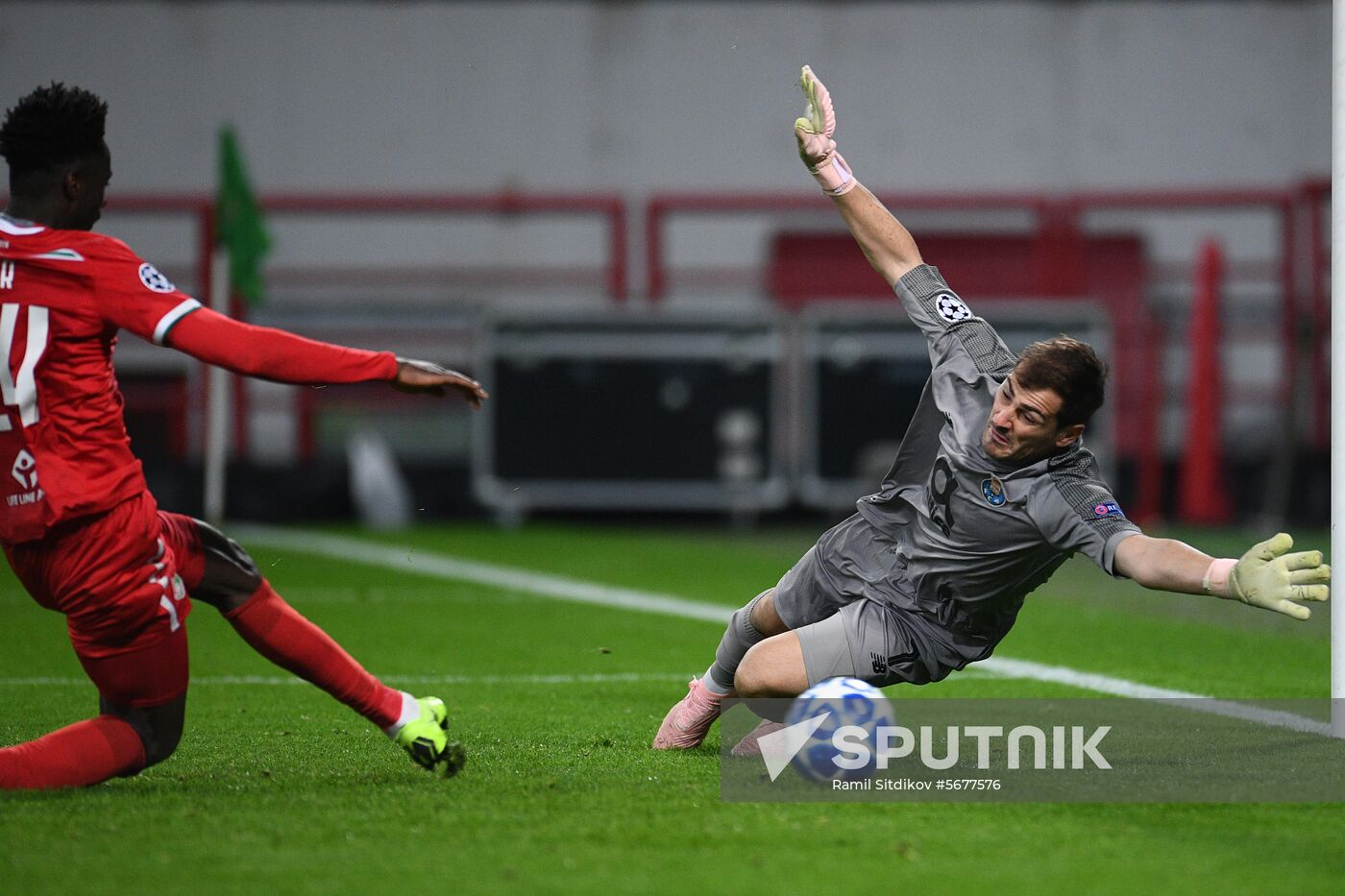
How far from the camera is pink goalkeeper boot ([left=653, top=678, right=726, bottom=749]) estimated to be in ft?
15.7

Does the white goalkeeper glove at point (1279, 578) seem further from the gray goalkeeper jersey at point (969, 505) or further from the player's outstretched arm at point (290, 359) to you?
the player's outstretched arm at point (290, 359)

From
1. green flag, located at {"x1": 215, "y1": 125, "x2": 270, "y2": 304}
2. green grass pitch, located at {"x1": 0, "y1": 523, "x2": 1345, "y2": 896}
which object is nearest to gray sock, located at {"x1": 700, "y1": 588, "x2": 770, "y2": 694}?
green grass pitch, located at {"x1": 0, "y1": 523, "x2": 1345, "y2": 896}

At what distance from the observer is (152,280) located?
3.91 metres

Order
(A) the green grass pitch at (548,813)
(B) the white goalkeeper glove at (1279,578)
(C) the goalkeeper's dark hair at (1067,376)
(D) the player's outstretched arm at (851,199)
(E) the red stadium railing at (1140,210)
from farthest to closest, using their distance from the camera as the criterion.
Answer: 1. (E) the red stadium railing at (1140,210)
2. (D) the player's outstretched arm at (851,199)
3. (C) the goalkeeper's dark hair at (1067,376)
4. (B) the white goalkeeper glove at (1279,578)
5. (A) the green grass pitch at (548,813)

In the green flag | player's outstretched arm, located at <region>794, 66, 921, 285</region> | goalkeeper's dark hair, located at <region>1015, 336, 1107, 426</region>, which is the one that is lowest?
goalkeeper's dark hair, located at <region>1015, 336, 1107, 426</region>

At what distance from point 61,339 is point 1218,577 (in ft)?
8.39

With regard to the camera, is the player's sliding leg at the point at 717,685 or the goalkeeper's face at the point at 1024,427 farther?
the player's sliding leg at the point at 717,685

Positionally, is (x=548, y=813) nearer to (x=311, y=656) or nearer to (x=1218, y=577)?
(x=311, y=656)

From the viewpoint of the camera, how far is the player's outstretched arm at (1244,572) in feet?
12.3

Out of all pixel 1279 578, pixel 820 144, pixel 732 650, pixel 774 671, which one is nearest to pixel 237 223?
pixel 820 144

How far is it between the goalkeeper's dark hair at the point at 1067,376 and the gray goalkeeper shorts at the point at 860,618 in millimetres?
678

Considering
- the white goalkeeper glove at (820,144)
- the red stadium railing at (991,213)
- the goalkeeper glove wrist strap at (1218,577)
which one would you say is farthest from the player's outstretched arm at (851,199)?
the red stadium railing at (991,213)

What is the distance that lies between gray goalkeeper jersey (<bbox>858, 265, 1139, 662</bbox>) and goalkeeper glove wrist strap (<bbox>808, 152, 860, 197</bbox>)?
1.09ft

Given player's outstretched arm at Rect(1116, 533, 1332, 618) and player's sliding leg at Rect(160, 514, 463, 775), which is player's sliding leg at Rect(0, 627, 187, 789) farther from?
player's outstretched arm at Rect(1116, 533, 1332, 618)
